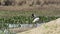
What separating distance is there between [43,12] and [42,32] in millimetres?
16834

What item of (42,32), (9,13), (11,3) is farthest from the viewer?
(11,3)

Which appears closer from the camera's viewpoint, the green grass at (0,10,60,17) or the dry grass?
the dry grass

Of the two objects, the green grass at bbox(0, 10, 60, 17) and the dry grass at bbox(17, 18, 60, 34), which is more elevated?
the dry grass at bbox(17, 18, 60, 34)

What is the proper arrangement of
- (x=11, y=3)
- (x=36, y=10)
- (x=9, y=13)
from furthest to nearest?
(x=11, y=3), (x=36, y=10), (x=9, y=13)

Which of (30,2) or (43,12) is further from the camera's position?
(30,2)

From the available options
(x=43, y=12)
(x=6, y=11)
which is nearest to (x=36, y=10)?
(x=43, y=12)

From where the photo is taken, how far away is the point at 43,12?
104 feet

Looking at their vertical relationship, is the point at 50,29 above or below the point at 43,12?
above

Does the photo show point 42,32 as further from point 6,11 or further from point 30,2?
point 30,2

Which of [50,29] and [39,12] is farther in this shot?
[39,12]

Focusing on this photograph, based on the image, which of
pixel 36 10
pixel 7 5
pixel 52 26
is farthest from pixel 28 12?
pixel 52 26

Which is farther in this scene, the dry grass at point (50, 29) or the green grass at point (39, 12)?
the green grass at point (39, 12)

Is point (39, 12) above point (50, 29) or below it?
below

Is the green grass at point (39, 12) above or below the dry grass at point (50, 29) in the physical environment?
below
